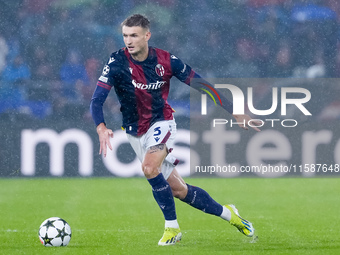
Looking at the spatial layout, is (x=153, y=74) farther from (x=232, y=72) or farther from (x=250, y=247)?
(x=232, y=72)

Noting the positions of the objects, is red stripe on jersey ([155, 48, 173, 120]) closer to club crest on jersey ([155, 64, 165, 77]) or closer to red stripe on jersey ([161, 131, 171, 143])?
club crest on jersey ([155, 64, 165, 77])

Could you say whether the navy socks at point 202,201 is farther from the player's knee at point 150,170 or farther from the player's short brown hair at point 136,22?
the player's short brown hair at point 136,22

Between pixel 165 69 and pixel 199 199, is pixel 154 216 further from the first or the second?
pixel 165 69

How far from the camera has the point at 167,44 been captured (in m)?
13.4

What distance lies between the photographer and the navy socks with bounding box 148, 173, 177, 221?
19.2ft

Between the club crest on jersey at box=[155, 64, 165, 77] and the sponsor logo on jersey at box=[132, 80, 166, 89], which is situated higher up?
the club crest on jersey at box=[155, 64, 165, 77]

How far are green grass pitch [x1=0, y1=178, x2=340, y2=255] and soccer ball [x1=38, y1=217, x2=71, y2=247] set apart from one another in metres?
A: 0.08

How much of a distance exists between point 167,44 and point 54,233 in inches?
317

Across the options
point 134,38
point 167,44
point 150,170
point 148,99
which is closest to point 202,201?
point 150,170

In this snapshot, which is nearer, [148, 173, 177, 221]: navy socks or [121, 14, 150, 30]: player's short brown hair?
[148, 173, 177, 221]: navy socks

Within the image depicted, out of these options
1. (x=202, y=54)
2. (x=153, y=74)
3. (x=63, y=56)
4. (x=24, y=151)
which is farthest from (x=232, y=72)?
(x=153, y=74)

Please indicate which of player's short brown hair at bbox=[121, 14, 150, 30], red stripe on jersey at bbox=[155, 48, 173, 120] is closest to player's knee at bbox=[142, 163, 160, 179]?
red stripe on jersey at bbox=[155, 48, 173, 120]

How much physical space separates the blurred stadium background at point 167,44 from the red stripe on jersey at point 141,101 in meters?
6.46

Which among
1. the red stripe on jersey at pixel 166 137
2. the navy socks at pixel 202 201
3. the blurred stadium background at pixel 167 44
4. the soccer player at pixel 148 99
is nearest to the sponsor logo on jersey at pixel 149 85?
the soccer player at pixel 148 99
